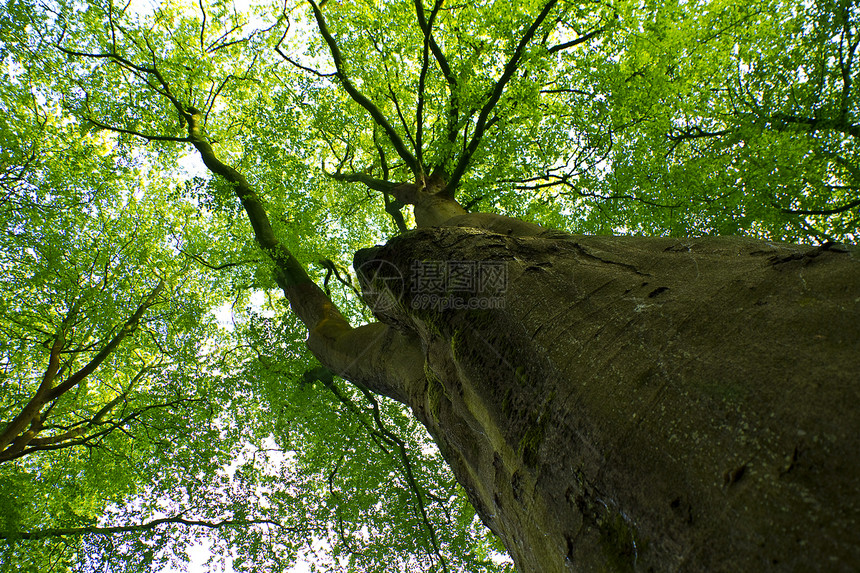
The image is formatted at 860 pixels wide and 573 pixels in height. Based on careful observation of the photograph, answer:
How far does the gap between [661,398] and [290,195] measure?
738 cm

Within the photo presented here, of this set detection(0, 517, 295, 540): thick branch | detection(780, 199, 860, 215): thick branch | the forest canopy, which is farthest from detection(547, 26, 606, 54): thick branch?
detection(0, 517, 295, 540): thick branch

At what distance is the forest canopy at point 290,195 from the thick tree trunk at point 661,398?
13.7 ft

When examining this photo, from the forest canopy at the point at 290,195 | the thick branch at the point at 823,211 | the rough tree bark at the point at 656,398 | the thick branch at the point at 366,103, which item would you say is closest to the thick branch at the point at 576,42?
the forest canopy at the point at 290,195

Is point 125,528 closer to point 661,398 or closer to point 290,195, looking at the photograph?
point 290,195

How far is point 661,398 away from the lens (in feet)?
4.87

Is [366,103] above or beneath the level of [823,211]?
above

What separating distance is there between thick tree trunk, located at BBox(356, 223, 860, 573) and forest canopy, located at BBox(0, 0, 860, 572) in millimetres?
4183

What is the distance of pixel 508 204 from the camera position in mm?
7891

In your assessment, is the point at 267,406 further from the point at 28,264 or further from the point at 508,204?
the point at 508,204

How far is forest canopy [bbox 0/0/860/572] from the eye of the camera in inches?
249

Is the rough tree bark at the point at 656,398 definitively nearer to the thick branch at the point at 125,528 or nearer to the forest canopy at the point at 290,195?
the forest canopy at the point at 290,195

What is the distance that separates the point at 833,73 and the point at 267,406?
11.7 metres

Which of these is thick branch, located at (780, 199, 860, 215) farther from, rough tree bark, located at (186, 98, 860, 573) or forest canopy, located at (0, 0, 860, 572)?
rough tree bark, located at (186, 98, 860, 573)

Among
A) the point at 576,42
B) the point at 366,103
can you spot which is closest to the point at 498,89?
the point at 576,42
